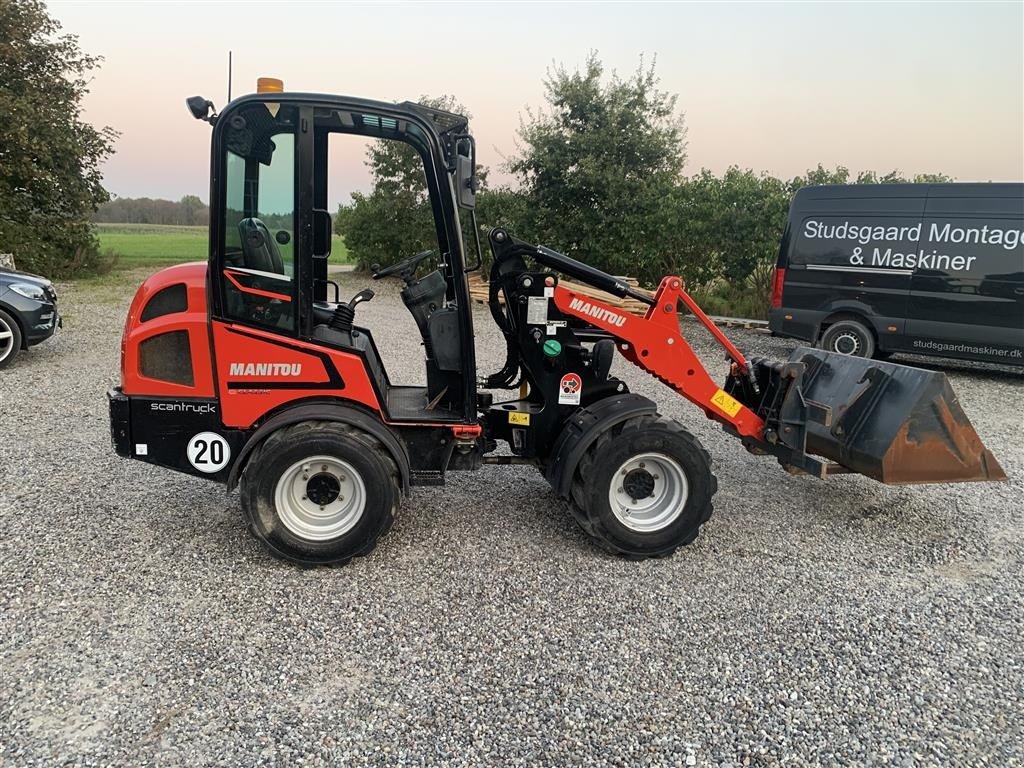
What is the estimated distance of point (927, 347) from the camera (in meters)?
9.35

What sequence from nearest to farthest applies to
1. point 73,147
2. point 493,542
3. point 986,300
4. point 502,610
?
1. point 502,610
2. point 493,542
3. point 986,300
4. point 73,147

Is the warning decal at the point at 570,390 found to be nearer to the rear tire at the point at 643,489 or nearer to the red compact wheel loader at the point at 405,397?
the red compact wheel loader at the point at 405,397

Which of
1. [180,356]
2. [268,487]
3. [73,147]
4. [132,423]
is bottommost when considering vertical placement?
[268,487]

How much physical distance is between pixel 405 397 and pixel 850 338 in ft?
24.8

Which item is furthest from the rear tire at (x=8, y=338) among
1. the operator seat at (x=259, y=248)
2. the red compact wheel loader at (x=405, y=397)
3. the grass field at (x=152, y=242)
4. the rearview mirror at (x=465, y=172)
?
the grass field at (x=152, y=242)

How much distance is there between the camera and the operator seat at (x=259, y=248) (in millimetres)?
3760

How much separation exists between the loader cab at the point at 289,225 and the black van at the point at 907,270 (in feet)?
23.7

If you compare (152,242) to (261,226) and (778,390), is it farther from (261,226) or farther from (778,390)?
(778,390)

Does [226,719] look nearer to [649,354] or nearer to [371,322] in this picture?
[649,354]

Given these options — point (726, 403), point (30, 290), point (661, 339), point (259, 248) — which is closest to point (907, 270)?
point (726, 403)

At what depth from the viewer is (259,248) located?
12.4ft

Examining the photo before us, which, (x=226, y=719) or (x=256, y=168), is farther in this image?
(x=256, y=168)

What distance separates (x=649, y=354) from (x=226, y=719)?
296 centimetres

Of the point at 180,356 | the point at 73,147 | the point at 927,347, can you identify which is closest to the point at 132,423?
the point at 180,356
